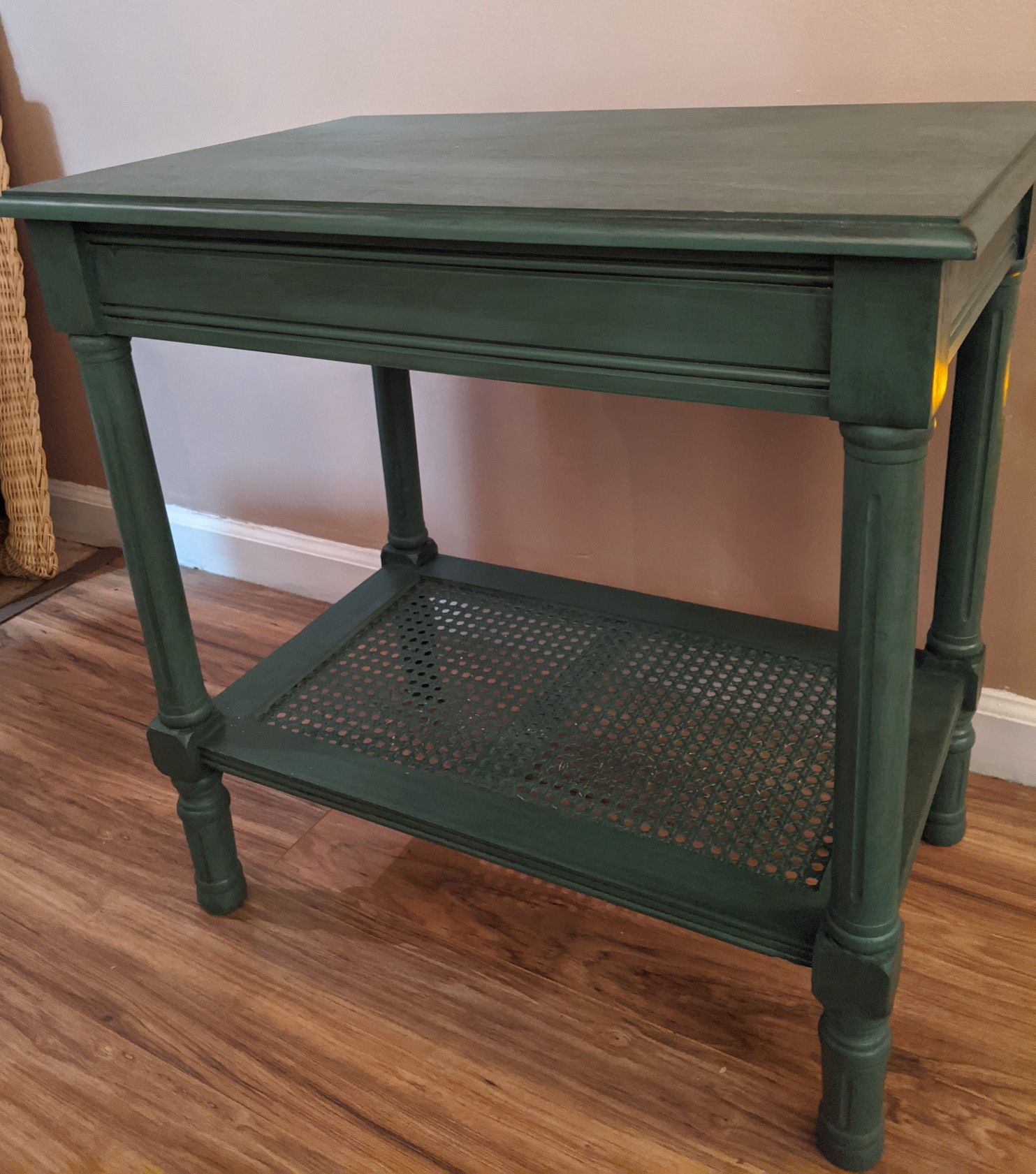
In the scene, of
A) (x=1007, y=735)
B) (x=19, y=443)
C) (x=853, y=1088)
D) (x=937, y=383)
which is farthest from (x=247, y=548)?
(x=937, y=383)

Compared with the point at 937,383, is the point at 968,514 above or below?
below

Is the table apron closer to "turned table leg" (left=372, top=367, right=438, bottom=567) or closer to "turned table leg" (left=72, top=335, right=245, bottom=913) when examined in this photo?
"turned table leg" (left=72, top=335, right=245, bottom=913)

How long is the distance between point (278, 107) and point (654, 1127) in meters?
1.48

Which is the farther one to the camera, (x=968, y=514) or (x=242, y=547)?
(x=242, y=547)

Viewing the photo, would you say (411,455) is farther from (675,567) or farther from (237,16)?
(237,16)

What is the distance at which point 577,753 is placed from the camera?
51.9 inches

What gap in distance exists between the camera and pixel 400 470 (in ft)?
5.27

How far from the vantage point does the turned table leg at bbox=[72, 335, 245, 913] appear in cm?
114

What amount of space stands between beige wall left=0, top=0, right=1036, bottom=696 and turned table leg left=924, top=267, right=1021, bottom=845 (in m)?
0.17

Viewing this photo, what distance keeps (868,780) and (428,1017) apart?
0.60 m

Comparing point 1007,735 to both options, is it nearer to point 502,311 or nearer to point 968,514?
point 968,514

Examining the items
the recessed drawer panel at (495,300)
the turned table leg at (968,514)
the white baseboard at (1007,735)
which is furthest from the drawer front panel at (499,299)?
the white baseboard at (1007,735)

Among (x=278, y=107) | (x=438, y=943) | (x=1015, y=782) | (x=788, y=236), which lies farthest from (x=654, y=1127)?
(x=278, y=107)

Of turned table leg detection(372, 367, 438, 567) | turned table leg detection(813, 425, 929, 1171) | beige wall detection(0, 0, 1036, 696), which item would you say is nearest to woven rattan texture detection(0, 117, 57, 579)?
beige wall detection(0, 0, 1036, 696)
